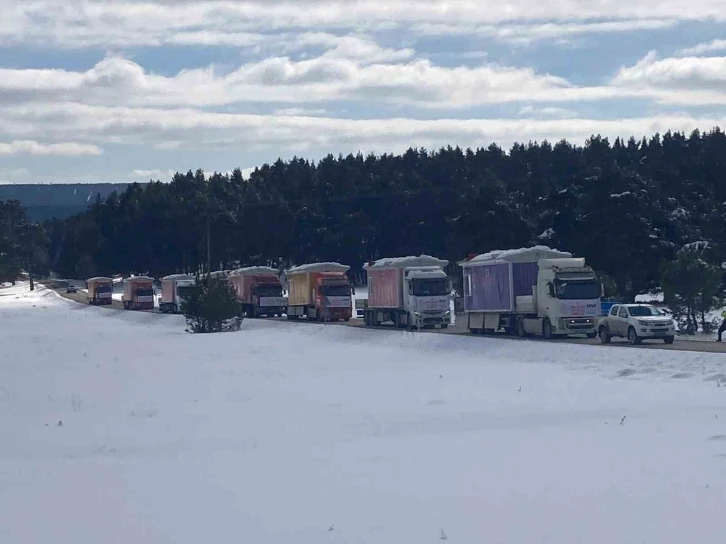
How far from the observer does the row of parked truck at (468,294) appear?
144ft

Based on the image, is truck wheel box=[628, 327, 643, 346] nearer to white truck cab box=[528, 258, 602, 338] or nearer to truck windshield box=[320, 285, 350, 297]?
white truck cab box=[528, 258, 602, 338]

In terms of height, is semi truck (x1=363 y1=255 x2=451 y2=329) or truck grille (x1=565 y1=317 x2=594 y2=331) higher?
semi truck (x1=363 y1=255 x2=451 y2=329)

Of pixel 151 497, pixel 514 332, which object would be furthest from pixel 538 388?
pixel 514 332

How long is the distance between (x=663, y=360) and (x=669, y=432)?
1292 centimetres

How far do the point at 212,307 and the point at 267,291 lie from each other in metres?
19.1

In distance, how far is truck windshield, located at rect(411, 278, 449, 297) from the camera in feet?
185

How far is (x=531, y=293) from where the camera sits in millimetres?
46562

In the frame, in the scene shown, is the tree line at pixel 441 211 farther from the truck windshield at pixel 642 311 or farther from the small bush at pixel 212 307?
the small bush at pixel 212 307

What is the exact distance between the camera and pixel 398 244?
121 meters

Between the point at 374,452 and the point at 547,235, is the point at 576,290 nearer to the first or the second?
the point at 374,452

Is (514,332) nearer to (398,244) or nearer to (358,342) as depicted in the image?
(358,342)

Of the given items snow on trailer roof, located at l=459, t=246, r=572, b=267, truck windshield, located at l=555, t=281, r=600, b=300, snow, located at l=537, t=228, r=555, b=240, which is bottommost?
truck windshield, located at l=555, t=281, r=600, b=300

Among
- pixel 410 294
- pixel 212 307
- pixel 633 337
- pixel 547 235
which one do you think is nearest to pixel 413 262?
pixel 410 294

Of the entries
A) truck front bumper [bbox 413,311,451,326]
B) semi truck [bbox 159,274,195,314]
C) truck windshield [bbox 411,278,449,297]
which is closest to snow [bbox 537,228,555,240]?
truck windshield [bbox 411,278,449,297]
